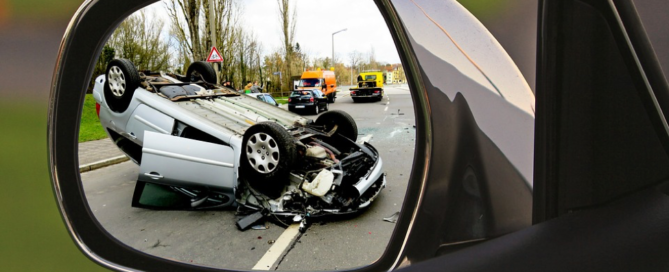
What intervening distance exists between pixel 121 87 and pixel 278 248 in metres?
2.85

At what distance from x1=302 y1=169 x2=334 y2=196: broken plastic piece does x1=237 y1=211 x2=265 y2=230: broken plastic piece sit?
1.84 ft

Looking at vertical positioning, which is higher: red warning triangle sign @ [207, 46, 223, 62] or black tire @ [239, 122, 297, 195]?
red warning triangle sign @ [207, 46, 223, 62]

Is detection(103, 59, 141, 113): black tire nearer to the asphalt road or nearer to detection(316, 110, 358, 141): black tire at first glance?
the asphalt road

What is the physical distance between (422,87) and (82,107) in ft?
3.38

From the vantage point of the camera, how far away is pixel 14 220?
1.10 metres

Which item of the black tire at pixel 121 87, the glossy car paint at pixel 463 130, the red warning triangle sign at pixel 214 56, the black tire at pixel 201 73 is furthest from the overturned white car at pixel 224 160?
the red warning triangle sign at pixel 214 56

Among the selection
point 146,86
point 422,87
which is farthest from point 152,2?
point 146,86

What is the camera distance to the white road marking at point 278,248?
104 inches

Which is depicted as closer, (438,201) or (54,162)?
(438,201)

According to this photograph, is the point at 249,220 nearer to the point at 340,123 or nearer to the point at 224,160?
the point at 224,160

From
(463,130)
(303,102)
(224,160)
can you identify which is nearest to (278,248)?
(224,160)

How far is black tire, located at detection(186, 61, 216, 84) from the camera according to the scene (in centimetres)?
583

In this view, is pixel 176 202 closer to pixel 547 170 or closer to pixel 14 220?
pixel 14 220

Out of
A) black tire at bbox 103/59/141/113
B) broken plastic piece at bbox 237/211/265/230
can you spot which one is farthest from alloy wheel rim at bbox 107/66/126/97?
broken plastic piece at bbox 237/211/265/230
